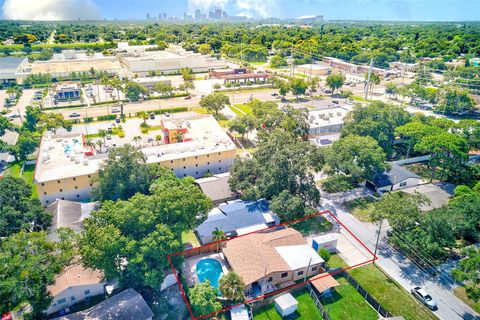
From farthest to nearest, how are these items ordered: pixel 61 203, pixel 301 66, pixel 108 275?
pixel 301 66 → pixel 61 203 → pixel 108 275

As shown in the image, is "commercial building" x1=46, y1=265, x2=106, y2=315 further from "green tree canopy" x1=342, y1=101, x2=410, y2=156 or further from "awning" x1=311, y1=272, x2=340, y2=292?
"green tree canopy" x1=342, y1=101, x2=410, y2=156

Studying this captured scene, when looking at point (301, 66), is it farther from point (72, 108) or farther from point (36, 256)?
point (36, 256)

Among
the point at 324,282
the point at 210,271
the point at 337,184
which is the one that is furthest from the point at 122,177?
the point at 337,184

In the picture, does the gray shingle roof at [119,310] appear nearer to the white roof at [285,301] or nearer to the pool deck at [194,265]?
the pool deck at [194,265]

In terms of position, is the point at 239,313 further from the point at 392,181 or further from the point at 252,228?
the point at 392,181

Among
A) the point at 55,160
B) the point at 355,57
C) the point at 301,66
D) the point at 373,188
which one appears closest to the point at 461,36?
the point at 355,57
